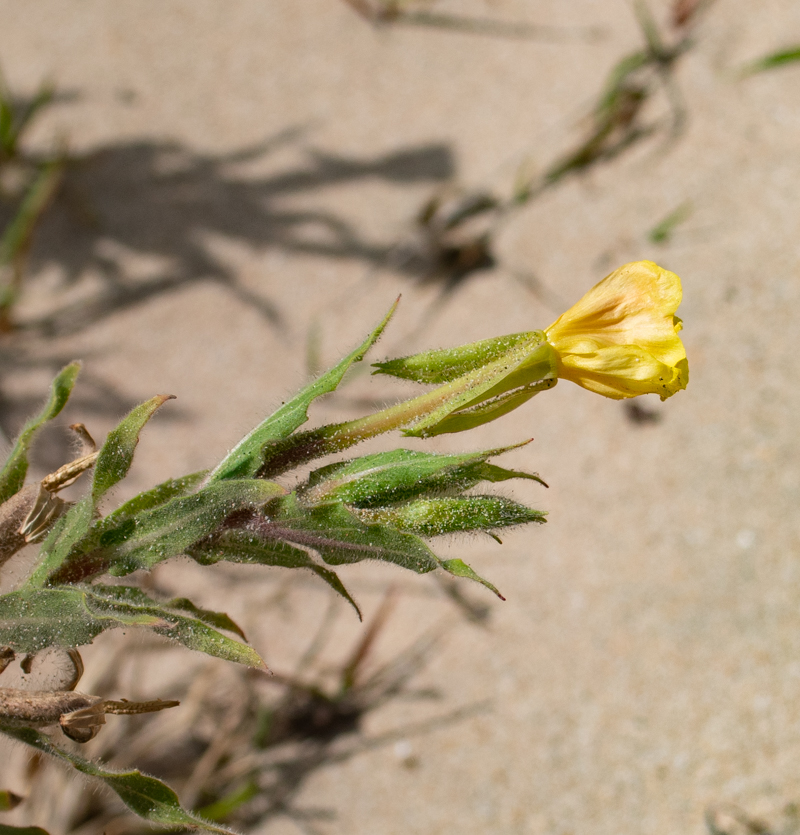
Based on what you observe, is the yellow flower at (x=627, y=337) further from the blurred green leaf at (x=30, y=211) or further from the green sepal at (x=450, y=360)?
the blurred green leaf at (x=30, y=211)

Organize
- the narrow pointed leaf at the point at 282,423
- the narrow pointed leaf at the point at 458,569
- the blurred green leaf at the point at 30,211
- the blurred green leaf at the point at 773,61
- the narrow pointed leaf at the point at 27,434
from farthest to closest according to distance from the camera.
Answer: the blurred green leaf at the point at 30,211, the blurred green leaf at the point at 773,61, the narrow pointed leaf at the point at 27,434, the narrow pointed leaf at the point at 282,423, the narrow pointed leaf at the point at 458,569

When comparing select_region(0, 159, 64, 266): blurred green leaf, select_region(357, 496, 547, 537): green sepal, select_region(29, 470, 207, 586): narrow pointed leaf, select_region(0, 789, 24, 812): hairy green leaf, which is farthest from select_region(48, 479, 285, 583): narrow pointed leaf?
select_region(0, 159, 64, 266): blurred green leaf

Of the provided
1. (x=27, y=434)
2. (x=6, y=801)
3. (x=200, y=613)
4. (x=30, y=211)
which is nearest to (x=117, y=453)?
(x=27, y=434)

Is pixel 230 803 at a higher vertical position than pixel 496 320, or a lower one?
lower

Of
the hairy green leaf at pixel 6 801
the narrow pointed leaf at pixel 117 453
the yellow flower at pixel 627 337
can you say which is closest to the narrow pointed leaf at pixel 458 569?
the yellow flower at pixel 627 337

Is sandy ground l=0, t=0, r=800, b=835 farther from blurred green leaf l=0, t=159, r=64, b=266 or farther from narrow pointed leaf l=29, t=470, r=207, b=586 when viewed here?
narrow pointed leaf l=29, t=470, r=207, b=586

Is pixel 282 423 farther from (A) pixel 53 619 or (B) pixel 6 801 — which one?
(B) pixel 6 801
